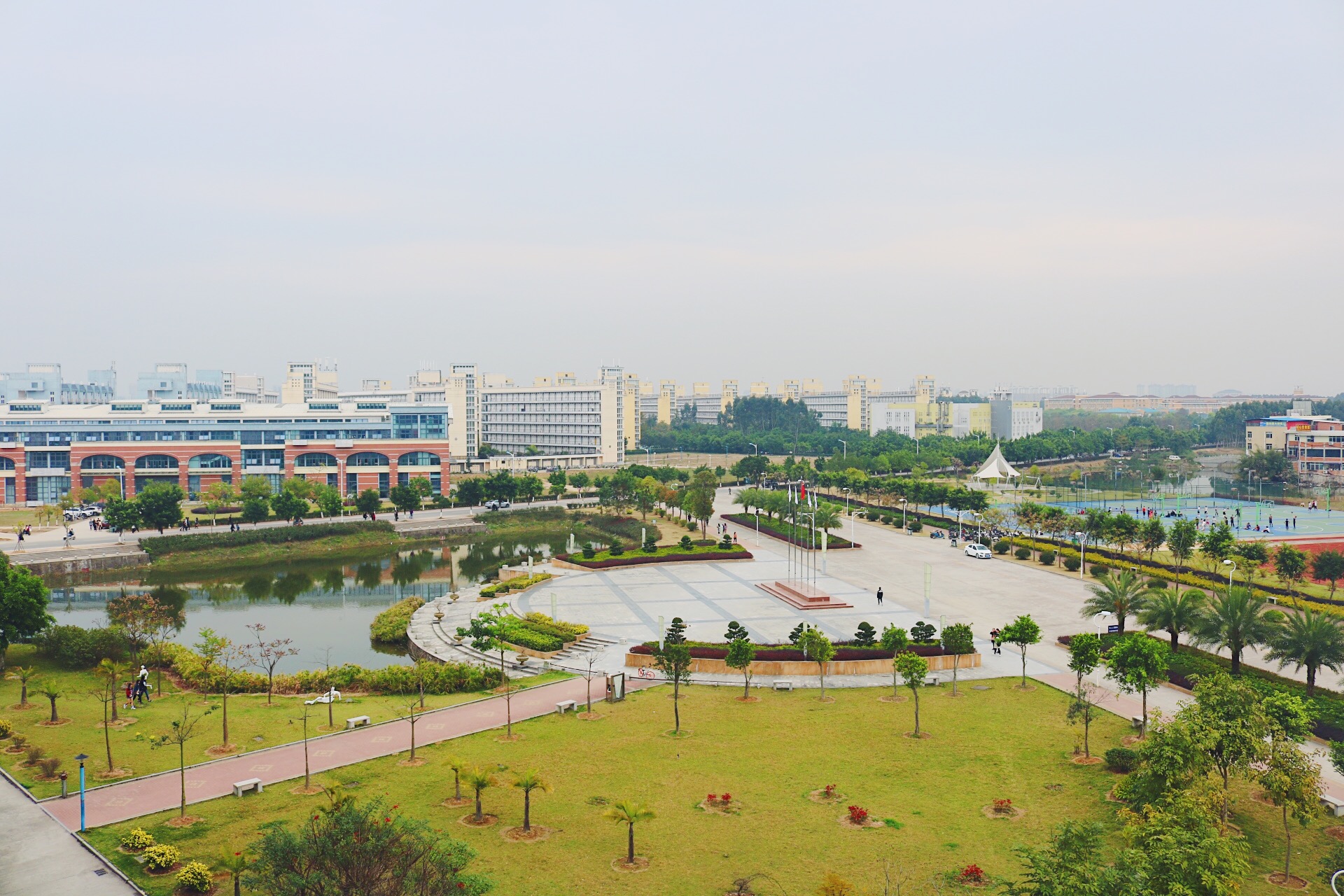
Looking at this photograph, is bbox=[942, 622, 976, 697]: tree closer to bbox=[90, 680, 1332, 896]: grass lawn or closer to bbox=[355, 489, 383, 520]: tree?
bbox=[90, 680, 1332, 896]: grass lawn

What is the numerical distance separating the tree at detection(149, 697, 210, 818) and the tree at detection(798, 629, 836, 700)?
1207 cm

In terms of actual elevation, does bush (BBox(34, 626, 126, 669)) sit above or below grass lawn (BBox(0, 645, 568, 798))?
above

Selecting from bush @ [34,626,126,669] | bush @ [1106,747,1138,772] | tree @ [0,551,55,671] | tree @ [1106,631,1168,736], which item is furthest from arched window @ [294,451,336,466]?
bush @ [1106,747,1138,772]

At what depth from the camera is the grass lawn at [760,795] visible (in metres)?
11.8

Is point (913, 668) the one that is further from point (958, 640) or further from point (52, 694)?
point (52, 694)

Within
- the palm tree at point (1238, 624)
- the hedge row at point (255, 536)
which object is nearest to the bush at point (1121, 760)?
the palm tree at point (1238, 624)

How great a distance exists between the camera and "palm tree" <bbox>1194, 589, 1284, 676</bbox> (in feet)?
62.6

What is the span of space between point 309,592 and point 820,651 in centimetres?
2341

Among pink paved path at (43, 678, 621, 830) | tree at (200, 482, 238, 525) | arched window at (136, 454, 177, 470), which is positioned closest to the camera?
pink paved path at (43, 678, 621, 830)

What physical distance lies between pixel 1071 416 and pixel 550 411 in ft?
404

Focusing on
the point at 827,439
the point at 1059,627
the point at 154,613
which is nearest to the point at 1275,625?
the point at 1059,627

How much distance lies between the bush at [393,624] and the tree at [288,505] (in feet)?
68.1

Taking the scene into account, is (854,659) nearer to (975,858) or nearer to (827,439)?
(975,858)

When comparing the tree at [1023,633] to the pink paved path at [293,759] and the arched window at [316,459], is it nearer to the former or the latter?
the pink paved path at [293,759]
